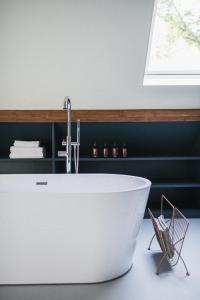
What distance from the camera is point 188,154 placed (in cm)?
375

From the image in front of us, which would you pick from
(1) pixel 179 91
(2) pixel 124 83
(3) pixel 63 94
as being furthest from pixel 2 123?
(1) pixel 179 91

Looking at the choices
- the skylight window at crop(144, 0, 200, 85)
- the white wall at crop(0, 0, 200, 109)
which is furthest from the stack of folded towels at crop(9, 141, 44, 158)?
the skylight window at crop(144, 0, 200, 85)

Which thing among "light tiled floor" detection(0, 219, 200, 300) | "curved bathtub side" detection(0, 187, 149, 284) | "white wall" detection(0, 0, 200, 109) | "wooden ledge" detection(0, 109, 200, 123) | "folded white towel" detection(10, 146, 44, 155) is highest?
"white wall" detection(0, 0, 200, 109)

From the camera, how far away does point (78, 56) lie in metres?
2.91

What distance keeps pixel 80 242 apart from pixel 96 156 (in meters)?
1.58

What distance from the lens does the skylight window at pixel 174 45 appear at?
2.95 meters

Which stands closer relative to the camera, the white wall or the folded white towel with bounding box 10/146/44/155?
the white wall

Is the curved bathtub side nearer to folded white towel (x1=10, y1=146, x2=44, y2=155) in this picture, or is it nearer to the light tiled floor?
the light tiled floor

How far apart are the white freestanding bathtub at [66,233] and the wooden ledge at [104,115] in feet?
4.35

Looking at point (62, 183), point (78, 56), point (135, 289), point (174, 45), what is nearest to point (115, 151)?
point (62, 183)

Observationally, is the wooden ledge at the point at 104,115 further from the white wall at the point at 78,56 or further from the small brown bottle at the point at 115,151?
the small brown bottle at the point at 115,151

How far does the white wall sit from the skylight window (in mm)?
229

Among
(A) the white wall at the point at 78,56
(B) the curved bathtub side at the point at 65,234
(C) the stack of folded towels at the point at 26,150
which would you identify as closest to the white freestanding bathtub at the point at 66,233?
(B) the curved bathtub side at the point at 65,234

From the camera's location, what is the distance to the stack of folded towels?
3.27 m
